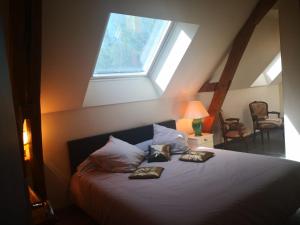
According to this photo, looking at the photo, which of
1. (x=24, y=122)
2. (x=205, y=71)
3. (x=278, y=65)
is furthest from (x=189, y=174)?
(x=278, y=65)

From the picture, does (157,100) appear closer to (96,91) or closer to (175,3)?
(96,91)

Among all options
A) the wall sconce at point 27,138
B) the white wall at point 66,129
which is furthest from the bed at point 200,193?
the wall sconce at point 27,138

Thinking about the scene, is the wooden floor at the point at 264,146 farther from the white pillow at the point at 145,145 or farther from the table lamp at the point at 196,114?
the white pillow at the point at 145,145

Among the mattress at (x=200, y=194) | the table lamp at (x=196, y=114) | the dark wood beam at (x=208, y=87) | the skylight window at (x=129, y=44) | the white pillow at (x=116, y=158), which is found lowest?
the mattress at (x=200, y=194)

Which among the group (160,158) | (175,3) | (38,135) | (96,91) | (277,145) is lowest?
(277,145)

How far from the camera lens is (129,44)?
3.63m

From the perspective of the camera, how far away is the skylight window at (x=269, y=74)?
6168 millimetres

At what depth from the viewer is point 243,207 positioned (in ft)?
6.32

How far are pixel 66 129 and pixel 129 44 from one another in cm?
143

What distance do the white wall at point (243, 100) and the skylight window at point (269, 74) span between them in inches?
5.7

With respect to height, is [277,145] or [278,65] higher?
[278,65]

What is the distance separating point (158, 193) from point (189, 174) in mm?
530

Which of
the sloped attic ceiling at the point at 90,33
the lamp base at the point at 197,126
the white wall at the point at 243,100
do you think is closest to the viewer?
the sloped attic ceiling at the point at 90,33

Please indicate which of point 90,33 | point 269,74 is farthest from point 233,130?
point 90,33
